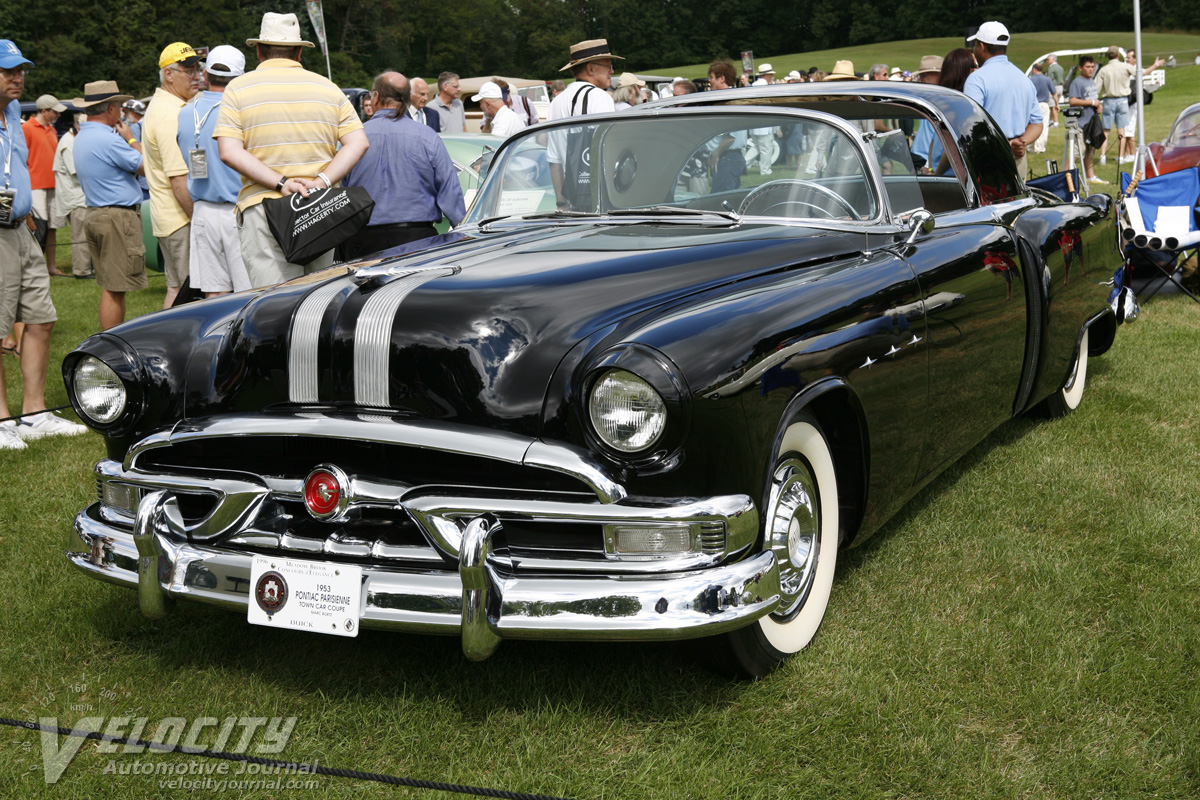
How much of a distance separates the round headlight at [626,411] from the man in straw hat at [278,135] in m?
3.09

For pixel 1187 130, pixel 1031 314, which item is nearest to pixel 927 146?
pixel 1031 314

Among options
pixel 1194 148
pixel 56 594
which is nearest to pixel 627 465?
pixel 56 594

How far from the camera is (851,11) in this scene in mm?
83625

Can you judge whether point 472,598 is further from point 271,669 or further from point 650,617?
point 271,669

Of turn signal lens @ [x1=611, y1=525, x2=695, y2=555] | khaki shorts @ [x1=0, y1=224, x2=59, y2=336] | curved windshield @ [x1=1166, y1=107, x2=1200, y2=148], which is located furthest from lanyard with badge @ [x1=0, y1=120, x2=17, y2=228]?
curved windshield @ [x1=1166, y1=107, x2=1200, y2=148]

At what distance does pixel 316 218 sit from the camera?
5.06 m

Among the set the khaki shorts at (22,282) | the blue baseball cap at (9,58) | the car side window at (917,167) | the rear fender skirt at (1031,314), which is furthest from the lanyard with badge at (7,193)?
the rear fender skirt at (1031,314)

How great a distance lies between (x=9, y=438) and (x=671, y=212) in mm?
3902

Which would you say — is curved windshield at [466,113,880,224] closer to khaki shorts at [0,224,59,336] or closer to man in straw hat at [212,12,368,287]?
man in straw hat at [212,12,368,287]

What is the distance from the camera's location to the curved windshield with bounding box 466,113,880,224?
150 inches

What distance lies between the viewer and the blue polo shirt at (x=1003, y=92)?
7.52 m

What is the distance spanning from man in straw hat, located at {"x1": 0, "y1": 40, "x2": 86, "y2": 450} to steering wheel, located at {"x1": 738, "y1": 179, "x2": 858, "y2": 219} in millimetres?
3745

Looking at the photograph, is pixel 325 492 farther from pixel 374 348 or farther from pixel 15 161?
pixel 15 161

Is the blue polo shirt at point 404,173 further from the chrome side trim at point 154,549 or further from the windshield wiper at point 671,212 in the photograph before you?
the chrome side trim at point 154,549
